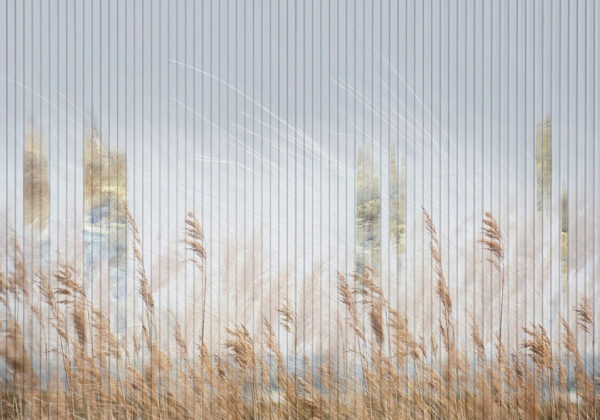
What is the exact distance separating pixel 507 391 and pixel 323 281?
1038 millimetres

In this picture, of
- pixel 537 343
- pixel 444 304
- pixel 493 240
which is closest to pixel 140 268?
pixel 444 304

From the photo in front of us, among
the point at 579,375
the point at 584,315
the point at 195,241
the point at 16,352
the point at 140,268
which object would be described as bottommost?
the point at 579,375

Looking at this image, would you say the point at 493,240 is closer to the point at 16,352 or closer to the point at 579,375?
the point at 579,375

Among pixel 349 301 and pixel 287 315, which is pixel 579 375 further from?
pixel 287 315

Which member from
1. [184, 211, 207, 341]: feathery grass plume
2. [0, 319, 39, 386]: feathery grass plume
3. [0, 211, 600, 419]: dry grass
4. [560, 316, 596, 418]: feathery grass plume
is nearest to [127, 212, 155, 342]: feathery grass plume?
[0, 211, 600, 419]: dry grass

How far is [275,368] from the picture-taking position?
10.0ft

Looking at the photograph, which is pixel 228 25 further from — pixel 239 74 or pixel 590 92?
pixel 590 92

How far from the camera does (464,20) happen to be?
3189mm

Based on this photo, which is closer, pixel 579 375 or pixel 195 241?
pixel 195 241

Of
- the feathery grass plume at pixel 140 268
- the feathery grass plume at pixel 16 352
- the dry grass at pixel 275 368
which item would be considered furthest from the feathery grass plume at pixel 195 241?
the feathery grass plume at pixel 16 352

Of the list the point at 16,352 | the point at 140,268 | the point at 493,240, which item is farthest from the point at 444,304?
the point at 16,352

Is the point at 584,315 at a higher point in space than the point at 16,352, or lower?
higher

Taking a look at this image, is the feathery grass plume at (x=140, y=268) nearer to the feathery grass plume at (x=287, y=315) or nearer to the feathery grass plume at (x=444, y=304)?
the feathery grass plume at (x=287, y=315)

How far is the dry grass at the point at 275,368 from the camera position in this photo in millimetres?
3000
